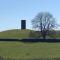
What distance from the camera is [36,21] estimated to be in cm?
9856

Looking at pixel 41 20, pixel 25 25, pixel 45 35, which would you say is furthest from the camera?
pixel 25 25

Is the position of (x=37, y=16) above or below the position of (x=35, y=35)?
above

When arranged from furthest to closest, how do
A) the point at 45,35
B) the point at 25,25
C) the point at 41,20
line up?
the point at 25,25 → the point at 41,20 → the point at 45,35

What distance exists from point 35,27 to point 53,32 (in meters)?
6.18

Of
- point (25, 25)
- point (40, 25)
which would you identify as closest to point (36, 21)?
point (40, 25)

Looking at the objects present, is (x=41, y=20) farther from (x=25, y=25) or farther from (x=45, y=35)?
(x=25, y=25)

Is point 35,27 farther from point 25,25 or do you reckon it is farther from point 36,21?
point 25,25

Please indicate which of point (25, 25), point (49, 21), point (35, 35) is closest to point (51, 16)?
point (49, 21)

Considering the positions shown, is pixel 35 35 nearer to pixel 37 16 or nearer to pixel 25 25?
pixel 37 16

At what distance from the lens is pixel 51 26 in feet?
326

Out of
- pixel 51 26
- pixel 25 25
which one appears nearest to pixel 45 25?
pixel 51 26

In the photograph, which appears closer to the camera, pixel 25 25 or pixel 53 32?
pixel 53 32

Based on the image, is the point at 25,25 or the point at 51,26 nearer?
the point at 51,26

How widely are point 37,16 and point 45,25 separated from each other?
4572mm
